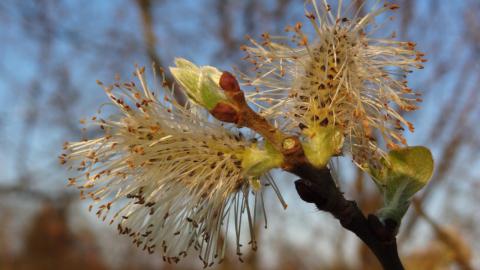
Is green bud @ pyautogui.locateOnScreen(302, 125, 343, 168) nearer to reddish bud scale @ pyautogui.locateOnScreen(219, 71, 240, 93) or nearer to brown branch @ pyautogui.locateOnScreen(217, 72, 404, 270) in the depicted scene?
brown branch @ pyautogui.locateOnScreen(217, 72, 404, 270)

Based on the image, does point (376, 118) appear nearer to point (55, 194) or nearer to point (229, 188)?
point (229, 188)

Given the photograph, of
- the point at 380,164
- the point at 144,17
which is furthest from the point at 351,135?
the point at 144,17

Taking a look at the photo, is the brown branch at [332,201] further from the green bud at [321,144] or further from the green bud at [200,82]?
the green bud at [200,82]

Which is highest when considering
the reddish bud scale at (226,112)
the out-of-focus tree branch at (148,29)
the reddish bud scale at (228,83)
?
the out-of-focus tree branch at (148,29)

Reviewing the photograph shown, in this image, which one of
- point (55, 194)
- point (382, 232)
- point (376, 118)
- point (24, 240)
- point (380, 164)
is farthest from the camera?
point (24, 240)

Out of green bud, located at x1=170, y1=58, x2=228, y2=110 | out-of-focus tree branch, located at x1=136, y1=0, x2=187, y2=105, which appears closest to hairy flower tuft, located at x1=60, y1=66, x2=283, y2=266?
green bud, located at x1=170, y1=58, x2=228, y2=110

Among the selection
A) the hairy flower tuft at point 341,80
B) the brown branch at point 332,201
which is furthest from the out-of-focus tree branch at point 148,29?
the brown branch at point 332,201

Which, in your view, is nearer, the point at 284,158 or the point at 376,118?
the point at 284,158

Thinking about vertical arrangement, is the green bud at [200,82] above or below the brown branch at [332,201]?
above
